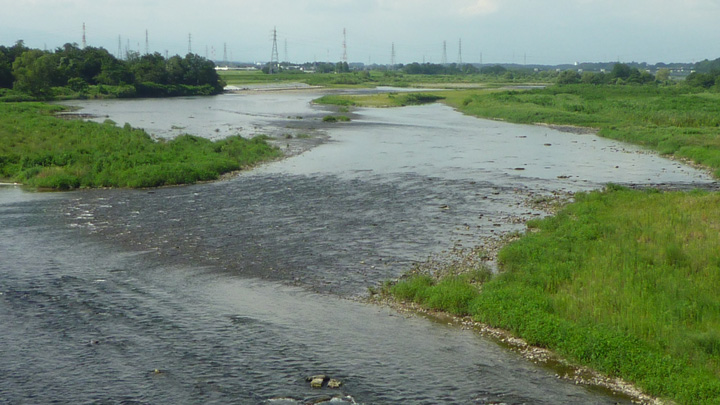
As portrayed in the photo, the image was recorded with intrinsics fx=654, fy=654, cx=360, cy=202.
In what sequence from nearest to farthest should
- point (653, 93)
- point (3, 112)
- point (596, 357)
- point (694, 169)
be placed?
point (596, 357), point (694, 169), point (3, 112), point (653, 93)

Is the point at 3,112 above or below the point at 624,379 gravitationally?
above

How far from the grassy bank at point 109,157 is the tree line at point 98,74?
2050 inches

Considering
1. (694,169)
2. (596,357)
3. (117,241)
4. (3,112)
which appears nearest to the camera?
(596,357)

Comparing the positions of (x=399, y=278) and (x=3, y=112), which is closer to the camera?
(x=399, y=278)

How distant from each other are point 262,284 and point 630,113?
57.3 metres

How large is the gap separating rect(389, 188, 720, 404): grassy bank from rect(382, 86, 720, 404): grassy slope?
0.08ft

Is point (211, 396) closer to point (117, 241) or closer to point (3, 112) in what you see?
point (117, 241)

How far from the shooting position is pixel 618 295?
15570 millimetres

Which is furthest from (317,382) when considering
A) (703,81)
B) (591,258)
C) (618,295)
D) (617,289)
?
(703,81)

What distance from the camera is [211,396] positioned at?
1229 centimetres

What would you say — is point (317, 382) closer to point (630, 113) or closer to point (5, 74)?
point (630, 113)

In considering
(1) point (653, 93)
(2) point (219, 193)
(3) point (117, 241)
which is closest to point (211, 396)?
(3) point (117, 241)

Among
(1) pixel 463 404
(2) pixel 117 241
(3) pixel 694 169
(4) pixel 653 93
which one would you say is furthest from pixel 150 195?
(4) pixel 653 93

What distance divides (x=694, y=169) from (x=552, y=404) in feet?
103
